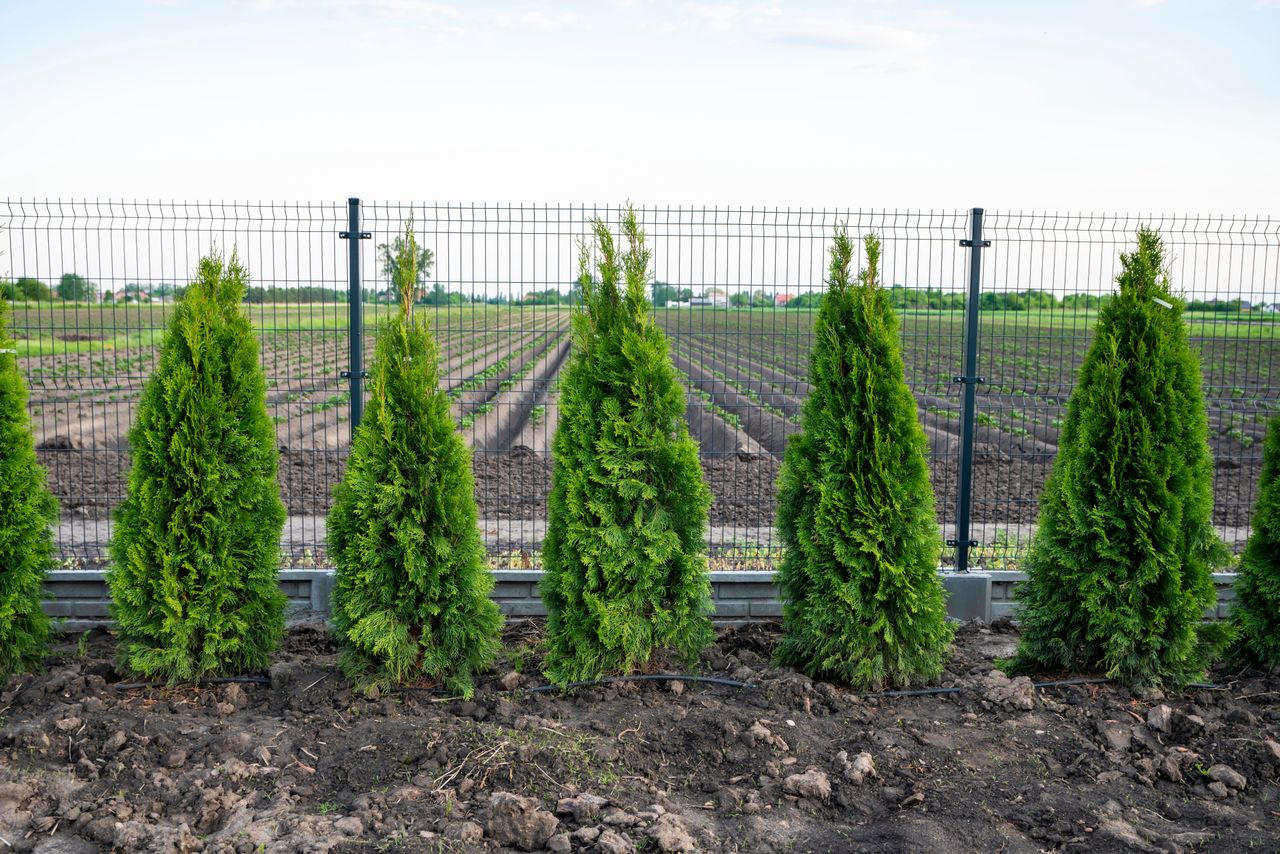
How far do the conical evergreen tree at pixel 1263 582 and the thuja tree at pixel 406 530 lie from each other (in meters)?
4.91

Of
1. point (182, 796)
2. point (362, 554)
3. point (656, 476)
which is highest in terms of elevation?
point (656, 476)

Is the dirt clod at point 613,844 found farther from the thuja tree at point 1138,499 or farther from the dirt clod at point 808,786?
the thuja tree at point 1138,499

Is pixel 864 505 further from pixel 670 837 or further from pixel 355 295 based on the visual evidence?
pixel 355 295

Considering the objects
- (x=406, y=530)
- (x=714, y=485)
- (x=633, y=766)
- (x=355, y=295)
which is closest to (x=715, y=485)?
(x=714, y=485)

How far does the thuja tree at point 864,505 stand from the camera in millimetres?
6102

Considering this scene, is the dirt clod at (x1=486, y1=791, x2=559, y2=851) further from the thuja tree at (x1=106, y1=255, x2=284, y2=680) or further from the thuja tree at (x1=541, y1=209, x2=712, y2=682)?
the thuja tree at (x1=106, y1=255, x2=284, y2=680)

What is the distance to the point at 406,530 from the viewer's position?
592cm

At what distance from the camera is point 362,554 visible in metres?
5.95

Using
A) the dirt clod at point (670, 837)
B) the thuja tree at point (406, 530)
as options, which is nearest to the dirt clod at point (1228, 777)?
the dirt clod at point (670, 837)

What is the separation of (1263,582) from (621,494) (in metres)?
4.21

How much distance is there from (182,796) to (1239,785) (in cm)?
500

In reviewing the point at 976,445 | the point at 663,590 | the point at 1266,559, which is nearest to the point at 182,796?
the point at 663,590

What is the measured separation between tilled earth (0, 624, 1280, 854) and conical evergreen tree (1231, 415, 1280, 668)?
1.05ft

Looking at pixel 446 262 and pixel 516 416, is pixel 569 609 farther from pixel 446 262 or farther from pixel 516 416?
pixel 516 416
